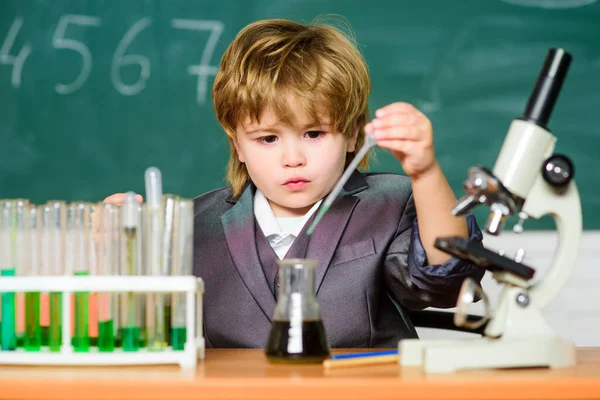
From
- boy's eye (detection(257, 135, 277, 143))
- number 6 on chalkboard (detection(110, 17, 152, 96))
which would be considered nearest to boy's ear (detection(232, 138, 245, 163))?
boy's eye (detection(257, 135, 277, 143))

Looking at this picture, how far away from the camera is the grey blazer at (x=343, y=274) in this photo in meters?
1.50

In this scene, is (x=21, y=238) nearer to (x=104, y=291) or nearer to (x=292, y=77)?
(x=104, y=291)

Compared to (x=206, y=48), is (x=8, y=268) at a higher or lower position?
lower

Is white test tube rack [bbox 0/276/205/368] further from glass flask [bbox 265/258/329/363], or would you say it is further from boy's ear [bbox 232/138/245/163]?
boy's ear [bbox 232/138/245/163]

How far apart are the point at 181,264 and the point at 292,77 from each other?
0.57 meters

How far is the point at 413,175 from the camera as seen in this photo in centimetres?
127

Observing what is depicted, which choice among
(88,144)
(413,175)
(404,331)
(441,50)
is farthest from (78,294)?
(441,50)

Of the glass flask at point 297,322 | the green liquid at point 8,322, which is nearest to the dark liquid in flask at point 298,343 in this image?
the glass flask at point 297,322

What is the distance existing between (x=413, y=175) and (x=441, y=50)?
→ 1.38 m

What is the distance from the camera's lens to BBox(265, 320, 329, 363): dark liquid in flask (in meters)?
1.02

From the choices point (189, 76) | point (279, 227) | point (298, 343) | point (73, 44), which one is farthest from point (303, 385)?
point (73, 44)

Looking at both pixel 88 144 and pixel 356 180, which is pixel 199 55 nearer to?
pixel 88 144

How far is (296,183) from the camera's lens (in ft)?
4.87

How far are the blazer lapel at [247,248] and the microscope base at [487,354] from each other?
0.52 meters
